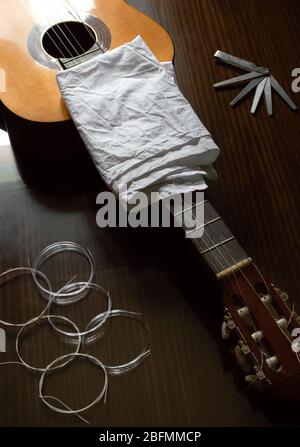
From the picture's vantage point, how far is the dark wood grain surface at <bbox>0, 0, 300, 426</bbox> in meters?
1.02

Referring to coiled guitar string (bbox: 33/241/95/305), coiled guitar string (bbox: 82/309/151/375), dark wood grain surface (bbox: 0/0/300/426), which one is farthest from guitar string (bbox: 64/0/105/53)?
Answer: coiled guitar string (bbox: 82/309/151/375)

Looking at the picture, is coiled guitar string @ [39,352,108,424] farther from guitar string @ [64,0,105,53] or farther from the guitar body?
guitar string @ [64,0,105,53]

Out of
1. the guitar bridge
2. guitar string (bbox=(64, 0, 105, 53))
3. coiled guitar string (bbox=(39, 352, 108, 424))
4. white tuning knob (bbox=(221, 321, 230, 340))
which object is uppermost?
guitar string (bbox=(64, 0, 105, 53))

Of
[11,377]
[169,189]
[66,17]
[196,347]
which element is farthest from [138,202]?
[66,17]

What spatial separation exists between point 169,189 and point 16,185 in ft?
1.23

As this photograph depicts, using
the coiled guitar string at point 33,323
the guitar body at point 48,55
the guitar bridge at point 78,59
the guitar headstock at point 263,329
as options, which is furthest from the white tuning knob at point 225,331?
the guitar bridge at point 78,59

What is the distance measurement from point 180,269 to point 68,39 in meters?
0.57

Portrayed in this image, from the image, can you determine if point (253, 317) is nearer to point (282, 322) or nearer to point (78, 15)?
point (282, 322)

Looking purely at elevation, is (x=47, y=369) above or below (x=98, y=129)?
below

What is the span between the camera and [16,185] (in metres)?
1.25

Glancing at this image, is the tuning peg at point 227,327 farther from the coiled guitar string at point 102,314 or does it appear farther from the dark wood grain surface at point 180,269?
→ the coiled guitar string at point 102,314

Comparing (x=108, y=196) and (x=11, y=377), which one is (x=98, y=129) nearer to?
(x=108, y=196)

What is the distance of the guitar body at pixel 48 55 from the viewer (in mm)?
1167

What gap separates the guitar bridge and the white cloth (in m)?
0.05
